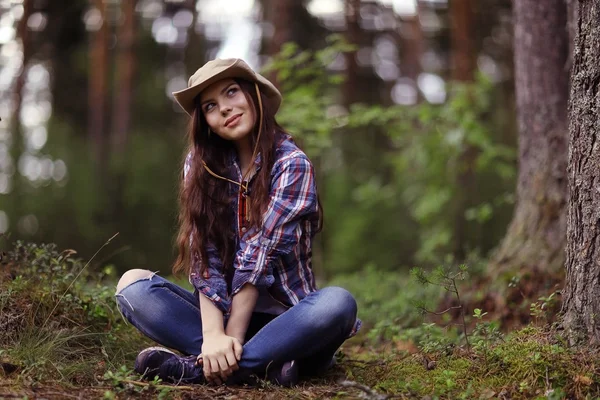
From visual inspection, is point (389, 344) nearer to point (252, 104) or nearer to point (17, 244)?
point (252, 104)

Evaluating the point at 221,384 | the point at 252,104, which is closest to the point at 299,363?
the point at 221,384

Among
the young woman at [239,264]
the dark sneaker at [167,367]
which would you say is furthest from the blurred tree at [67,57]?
the dark sneaker at [167,367]

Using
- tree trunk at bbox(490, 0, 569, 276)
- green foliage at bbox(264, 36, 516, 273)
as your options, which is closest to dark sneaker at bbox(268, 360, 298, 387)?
tree trunk at bbox(490, 0, 569, 276)

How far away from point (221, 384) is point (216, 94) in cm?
140

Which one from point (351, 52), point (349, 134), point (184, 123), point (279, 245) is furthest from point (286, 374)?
point (349, 134)

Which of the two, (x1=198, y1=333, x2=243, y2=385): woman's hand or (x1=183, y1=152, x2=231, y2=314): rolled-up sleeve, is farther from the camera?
(x1=183, y1=152, x2=231, y2=314): rolled-up sleeve

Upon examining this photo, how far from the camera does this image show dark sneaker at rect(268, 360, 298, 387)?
3.10 metres

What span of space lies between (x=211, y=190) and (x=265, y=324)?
2.36 ft

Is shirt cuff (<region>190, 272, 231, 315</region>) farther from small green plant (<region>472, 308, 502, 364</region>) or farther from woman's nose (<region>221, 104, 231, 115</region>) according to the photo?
small green plant (<region>472, 308, 502, 364</region>)

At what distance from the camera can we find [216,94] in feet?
11.1

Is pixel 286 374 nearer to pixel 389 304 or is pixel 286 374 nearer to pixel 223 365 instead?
pixel 223 365

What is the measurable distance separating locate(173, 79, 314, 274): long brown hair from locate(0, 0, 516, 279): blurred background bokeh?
6119mm

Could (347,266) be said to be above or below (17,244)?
below

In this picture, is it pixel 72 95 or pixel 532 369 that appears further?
pixel 72 95
